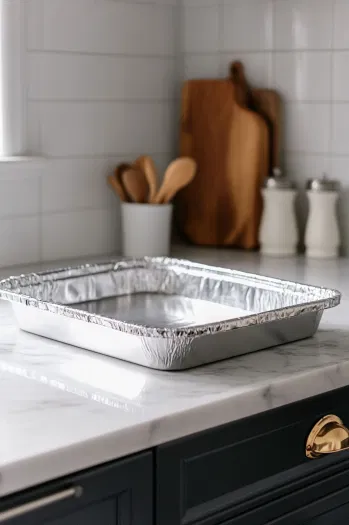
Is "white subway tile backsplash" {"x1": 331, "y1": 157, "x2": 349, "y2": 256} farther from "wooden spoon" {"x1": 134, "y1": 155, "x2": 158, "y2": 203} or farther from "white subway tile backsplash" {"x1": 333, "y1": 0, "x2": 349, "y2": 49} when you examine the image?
"wooden spoon" {"x1": 134, "y1": 155, "x2": 158, "y2": 203}

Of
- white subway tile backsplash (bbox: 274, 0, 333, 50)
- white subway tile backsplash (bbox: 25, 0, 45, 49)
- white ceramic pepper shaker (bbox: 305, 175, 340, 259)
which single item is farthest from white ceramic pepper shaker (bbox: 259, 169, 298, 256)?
white subway tile backsplash (bbox: 25, 0, 45, 49)

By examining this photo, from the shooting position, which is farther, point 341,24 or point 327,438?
point 341,24

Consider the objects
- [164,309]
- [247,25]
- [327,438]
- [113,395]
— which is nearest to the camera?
[113,395]

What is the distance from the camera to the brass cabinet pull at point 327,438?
4.55 ft

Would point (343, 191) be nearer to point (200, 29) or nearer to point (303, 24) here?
point (303, 24)

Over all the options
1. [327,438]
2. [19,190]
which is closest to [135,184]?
[19,190]

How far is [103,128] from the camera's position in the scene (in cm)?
218

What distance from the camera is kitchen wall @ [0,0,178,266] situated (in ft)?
6.65

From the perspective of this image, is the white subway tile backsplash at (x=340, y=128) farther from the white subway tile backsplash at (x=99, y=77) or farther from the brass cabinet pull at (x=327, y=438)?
the brass cabinet pull at (x=327, y=438)

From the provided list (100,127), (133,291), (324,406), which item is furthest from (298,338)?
(100,127)

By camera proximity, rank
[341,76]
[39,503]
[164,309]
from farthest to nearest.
Answer: 1. [341,76]
2. [164,309]
3. [39,503]

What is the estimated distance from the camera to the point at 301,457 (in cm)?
138

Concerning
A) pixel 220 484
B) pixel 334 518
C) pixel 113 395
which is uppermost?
pixel 113 395

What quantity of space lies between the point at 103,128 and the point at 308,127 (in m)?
0.44
